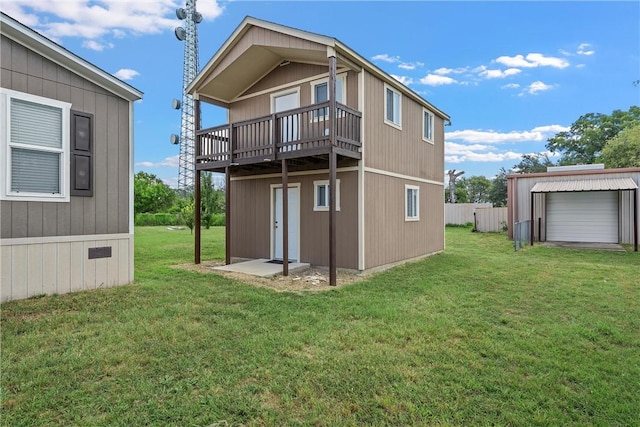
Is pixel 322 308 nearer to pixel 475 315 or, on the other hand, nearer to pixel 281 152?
pixel 475 315

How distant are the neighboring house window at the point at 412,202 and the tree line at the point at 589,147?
67.5 ft

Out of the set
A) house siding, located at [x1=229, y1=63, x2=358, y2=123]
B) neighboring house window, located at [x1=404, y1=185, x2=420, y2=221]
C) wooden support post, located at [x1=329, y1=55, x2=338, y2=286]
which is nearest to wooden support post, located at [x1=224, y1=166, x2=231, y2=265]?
house siding, located at [x1=229, y1=63, x2=358, y2=123]

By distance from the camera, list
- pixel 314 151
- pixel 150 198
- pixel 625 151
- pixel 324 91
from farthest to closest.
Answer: pixel 150 198
pixel 625 151
pixel 324 91
pixel 314 151

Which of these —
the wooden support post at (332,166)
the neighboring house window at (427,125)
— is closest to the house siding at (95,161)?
the wooden support post at (332,166)

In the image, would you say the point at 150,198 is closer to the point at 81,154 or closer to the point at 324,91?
the point at 324,91

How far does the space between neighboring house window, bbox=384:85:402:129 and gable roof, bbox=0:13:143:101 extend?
6.05 meters

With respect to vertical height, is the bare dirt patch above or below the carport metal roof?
below

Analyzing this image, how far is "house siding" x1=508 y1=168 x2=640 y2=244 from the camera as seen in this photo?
46.3ft

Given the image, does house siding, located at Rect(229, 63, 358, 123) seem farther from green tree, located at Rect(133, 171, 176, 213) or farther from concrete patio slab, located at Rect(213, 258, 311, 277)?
green tree, located at Rect(133, 171, 176, 213)

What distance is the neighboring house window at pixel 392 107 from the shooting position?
9516 mm

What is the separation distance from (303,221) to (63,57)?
6.06 m

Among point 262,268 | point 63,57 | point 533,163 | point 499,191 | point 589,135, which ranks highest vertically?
point 589,135

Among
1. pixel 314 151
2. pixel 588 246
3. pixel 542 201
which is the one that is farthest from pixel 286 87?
pixel 588 246

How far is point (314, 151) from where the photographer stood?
762 cm
